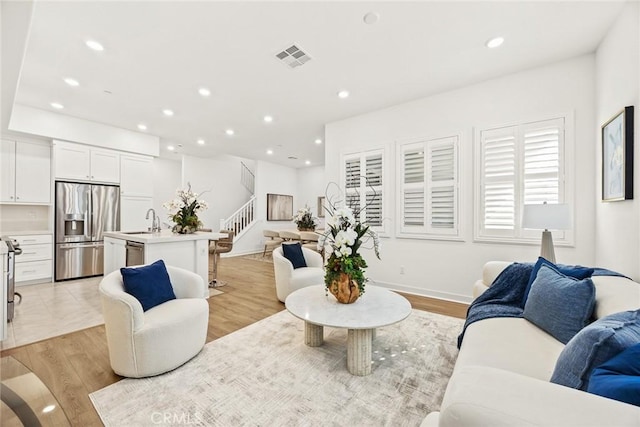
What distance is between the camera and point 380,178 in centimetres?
439

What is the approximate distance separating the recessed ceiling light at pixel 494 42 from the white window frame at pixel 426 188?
1.14 m

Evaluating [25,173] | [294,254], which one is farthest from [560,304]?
[25,173]

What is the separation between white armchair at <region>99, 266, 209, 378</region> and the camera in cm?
187

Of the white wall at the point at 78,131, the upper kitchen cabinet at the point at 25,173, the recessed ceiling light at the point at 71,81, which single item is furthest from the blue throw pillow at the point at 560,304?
the upper kitchen cabinet at the point at 25,173

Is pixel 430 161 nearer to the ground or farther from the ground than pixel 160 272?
farther from the ground

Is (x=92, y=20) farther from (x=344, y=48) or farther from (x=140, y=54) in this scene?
(x=344, y=48)

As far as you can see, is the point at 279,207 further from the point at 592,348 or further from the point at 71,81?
the point at 592,348

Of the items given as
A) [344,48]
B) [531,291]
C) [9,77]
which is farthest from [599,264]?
[9,77]

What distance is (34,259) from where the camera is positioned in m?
4.40

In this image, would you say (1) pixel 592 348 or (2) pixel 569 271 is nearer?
(1) pixel 592 348

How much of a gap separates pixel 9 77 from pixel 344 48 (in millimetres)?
3374

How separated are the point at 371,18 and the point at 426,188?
7.90ft

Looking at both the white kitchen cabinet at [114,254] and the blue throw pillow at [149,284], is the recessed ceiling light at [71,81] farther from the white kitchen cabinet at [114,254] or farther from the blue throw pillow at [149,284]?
the blue throw pillow at [149,284]

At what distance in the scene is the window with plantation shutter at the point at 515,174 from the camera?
121 inches
